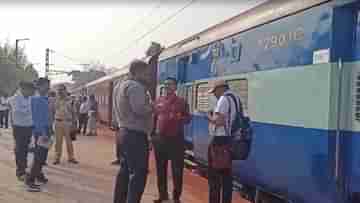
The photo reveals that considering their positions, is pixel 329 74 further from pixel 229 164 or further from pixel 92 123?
pixel 92 123

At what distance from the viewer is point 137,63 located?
6.14 meters

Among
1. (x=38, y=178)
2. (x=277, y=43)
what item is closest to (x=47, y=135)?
(x=38, y=178)

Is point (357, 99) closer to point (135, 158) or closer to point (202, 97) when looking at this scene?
point (135, 158)

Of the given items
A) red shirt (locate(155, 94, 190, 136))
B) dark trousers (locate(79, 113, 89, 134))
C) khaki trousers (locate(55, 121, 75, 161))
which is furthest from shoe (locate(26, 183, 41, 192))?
dark trousers (locate(79, 113, 89, 134))

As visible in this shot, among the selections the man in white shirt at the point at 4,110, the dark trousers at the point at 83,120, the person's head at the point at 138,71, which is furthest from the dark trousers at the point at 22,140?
the man in white shirt at the point at 4,110

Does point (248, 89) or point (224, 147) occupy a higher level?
point (248, 89)

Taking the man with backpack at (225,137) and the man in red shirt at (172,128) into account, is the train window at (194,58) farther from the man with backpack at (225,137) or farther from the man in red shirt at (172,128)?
the man with backpack at (225,137)

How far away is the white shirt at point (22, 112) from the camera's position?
30.7 feet

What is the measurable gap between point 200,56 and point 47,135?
3317 millimetres

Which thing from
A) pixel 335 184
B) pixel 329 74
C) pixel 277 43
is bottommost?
pixel 335 184

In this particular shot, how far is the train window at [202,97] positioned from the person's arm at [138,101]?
145 inches

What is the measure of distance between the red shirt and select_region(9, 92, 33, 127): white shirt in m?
2.89

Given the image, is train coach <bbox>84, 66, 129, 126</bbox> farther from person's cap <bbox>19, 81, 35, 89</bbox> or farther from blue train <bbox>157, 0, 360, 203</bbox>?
blue train <bbox>157, 0, 360, 203</bbox>

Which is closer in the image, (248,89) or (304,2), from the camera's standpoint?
(304,2)
